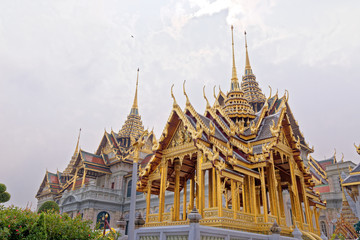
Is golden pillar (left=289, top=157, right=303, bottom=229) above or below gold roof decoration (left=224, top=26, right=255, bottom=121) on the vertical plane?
below

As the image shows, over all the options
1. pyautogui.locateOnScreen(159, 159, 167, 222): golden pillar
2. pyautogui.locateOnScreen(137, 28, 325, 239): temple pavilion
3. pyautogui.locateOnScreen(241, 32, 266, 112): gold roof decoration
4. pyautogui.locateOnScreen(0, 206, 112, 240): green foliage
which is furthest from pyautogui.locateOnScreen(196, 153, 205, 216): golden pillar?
pyautogui.locateOnScreen(241, 32, 266, 112): gold roof decoration

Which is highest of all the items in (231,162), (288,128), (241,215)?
(288,128)

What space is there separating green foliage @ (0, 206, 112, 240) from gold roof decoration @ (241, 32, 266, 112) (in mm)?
28876

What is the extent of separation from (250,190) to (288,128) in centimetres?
348

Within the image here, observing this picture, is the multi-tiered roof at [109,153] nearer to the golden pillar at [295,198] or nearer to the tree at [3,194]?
the tree at [3,194]

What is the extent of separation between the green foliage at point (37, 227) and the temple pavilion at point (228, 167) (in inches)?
121

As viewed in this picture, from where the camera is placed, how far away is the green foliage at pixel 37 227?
20.3 ft

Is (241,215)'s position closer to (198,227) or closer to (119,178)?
(198,227)

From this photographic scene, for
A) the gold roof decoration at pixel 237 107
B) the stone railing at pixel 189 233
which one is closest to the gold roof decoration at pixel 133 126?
the gold roof decoration at pixel 237 107

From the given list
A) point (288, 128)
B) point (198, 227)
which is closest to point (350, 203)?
point (288, 128)

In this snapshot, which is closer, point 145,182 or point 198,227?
point 198,227

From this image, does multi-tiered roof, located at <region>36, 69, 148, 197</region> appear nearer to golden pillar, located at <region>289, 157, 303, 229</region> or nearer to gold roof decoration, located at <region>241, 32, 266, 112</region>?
gold roof decoration, located at <region>241, 32, 266, 112</region>

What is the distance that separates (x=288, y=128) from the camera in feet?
37.0

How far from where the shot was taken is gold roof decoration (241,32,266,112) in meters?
33.4
